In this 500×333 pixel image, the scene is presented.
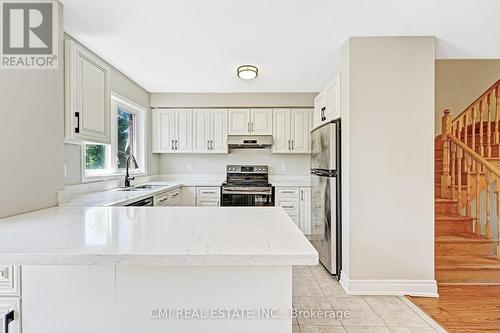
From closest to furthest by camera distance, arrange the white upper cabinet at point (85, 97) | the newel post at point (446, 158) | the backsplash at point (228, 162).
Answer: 1. the white upper cabinet at point (85, 97)
2. the newel post at point (446, 158)
3. the backsplash at point (228, 162)

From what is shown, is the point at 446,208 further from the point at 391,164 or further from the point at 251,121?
the point at 251,121

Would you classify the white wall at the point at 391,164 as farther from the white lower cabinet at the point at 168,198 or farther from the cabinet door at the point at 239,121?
the cabinet door at the point at 239,121

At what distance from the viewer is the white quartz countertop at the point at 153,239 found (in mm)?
872

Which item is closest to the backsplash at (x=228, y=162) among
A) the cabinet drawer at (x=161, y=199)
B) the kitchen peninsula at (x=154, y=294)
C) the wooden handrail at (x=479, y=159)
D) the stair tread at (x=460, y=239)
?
the cabinet drawer at (x=161, y=199)

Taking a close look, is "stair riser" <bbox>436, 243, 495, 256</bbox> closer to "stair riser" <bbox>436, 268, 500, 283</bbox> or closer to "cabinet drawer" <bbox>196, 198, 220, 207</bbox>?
"stair riser" <bbox>436, 268, 500, 283</bbox>

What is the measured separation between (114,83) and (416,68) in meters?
3.21

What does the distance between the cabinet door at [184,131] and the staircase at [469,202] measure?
3.61m

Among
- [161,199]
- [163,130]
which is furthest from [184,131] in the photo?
[161,199]

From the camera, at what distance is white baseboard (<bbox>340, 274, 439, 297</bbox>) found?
8.21 feet

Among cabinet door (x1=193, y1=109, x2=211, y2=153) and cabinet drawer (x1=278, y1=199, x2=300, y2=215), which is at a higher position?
cabinet door (x1=193, y1=109, x2=211, y2=153)

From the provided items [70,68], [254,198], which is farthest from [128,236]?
[254,198]

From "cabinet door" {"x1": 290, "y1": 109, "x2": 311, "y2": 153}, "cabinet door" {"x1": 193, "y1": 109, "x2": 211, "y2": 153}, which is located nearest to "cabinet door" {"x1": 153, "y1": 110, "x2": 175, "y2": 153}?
"cabinet door" {"x1": 193, "y1": 109, "x2": 211, "y2": 153}

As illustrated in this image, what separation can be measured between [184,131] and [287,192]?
194 centimetres

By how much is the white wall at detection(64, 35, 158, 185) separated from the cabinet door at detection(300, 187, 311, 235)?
2.43 metres
